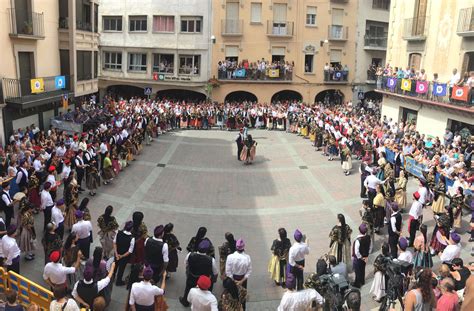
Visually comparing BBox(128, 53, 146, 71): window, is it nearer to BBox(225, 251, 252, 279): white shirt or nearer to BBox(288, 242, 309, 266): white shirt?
BBox(288, 242, 309, 266): white shirt

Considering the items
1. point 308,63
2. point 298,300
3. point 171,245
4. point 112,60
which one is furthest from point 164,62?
point 298,300

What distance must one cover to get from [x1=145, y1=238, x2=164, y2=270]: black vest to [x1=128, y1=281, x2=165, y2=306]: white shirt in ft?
5.21

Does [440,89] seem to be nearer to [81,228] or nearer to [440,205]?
[440,205]

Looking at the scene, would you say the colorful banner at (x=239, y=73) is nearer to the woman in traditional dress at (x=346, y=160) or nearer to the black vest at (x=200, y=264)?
the woman in traditional dress at (x=346, y=160)

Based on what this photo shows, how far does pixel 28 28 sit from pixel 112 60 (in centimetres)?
1837

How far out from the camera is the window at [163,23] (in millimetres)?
37062

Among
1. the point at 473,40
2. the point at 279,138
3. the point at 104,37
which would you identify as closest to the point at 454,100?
the point at 473,40

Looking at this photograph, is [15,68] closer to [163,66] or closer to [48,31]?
[48,31]

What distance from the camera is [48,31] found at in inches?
958

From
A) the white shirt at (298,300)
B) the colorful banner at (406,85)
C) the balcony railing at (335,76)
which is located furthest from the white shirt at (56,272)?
the balcony railing at (335,76)

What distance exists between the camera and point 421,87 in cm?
2408

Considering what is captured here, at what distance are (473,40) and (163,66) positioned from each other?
79.9ft

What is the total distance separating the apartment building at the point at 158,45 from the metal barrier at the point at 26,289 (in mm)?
29616

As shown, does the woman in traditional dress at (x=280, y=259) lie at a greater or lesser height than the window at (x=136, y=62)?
lesser
